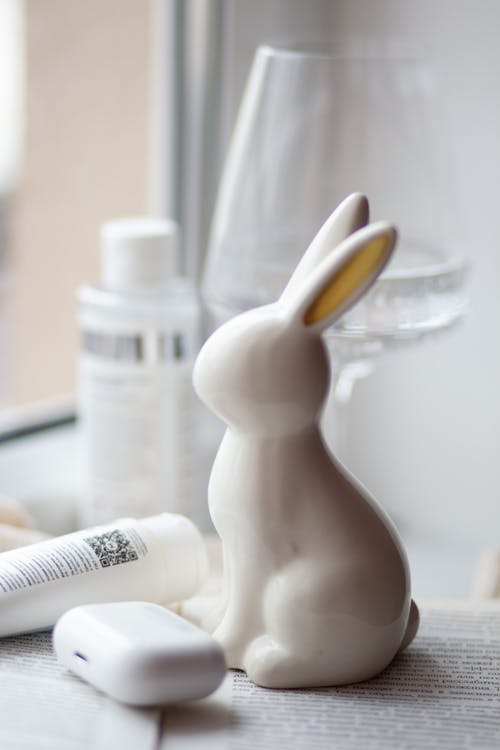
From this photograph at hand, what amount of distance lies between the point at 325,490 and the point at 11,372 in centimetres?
44

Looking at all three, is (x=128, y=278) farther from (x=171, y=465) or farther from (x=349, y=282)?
(x=349, y=282)

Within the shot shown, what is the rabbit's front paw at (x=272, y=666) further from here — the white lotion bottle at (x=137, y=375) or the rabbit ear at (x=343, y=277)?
the white lotion bottle at (x=137, y=375)

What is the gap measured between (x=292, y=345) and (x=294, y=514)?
0.20ft

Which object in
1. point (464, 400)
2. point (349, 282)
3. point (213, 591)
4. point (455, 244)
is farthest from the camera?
point (464, 400)

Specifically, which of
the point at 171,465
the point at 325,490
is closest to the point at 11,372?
the point at 171,465

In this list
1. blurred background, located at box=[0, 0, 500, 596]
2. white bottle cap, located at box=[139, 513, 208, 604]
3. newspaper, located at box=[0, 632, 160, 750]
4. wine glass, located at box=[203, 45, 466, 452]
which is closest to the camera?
newspaper, located at box=[0, 632, 160, 750]

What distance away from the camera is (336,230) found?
398 mm

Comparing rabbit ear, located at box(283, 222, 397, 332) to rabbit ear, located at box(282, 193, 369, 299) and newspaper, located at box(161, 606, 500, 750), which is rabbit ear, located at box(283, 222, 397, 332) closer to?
rabbit ear, located at box(282, 193, 369, 299)

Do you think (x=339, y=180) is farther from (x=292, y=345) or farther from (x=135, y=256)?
(x=292, y=345)

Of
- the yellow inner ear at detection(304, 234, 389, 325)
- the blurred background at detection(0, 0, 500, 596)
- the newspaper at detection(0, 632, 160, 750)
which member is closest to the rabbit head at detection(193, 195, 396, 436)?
the yellow inner ear at detection(304, 234, 389, 325)

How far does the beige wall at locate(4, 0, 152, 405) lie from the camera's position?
30.1 inches

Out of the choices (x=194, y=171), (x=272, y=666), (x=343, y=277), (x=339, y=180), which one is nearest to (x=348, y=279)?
(x=343, y=277)

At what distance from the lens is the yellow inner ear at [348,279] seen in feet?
1.21

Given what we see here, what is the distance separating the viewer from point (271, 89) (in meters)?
0.60
